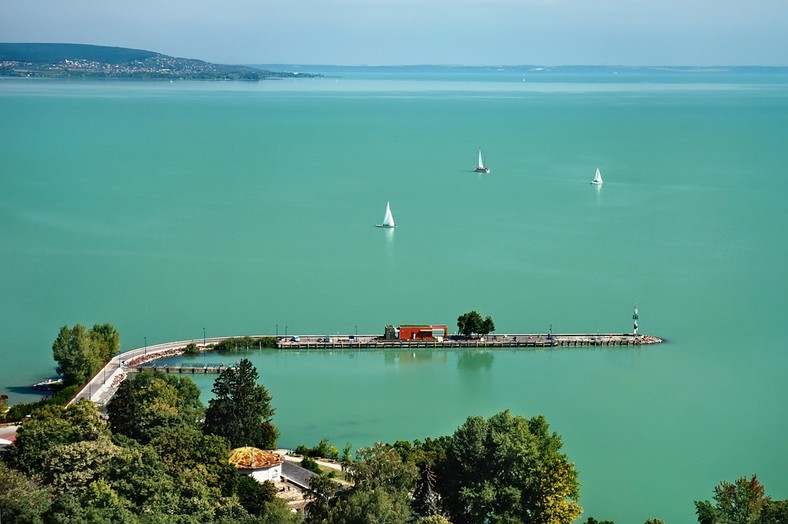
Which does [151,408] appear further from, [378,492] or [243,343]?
[243,343]

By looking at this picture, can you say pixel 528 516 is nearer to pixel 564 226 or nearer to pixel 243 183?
pixel 564 226

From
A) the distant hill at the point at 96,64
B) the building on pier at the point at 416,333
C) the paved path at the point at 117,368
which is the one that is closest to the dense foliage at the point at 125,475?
the paved path at the point at 117,368

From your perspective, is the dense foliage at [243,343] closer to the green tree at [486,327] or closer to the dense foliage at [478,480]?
the green tree at [486,327]

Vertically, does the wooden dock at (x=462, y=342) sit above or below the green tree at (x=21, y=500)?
above

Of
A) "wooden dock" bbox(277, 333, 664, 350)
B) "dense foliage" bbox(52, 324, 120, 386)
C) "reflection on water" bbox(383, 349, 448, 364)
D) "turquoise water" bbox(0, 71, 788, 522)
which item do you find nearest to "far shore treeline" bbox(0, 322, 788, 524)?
"turquoise water" bbox(0, 71, 788, 522)

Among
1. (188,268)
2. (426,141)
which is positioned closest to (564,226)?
(188,268)
